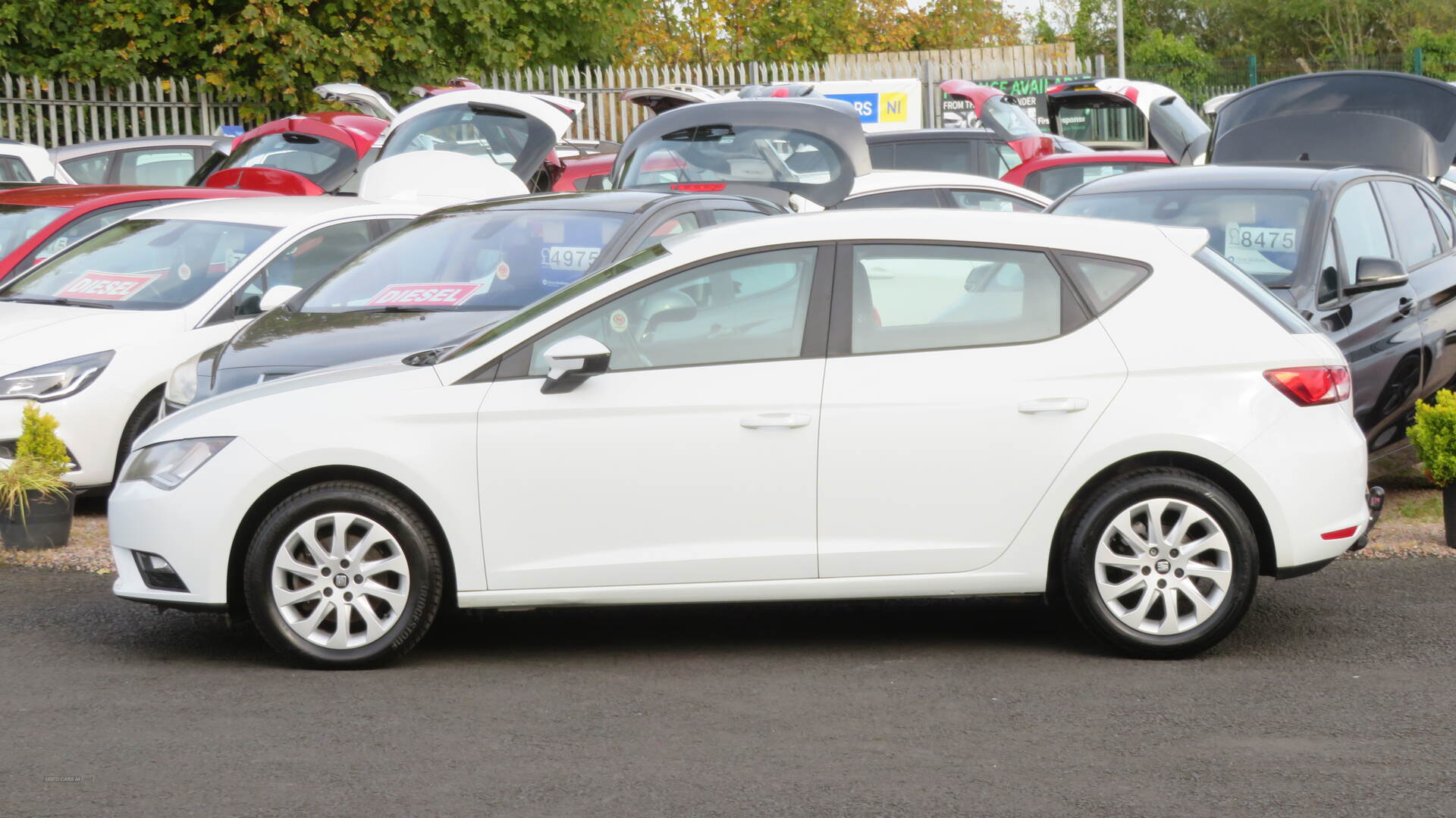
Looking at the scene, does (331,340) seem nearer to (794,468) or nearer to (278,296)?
(278,296)

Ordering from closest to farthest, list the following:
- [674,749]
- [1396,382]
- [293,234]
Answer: [674,749], [1396,382], [293,234]

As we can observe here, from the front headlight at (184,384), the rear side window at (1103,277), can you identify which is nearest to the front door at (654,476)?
the rear side window at (1103,277)

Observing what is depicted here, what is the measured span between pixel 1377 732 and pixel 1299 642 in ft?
3.62

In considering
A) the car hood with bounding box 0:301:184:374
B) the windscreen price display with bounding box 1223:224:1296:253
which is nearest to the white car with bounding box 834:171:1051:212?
the windscreen price display with bounding box 1223:224:1296:253

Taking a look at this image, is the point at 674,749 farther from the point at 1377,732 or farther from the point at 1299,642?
the point at 1299,642

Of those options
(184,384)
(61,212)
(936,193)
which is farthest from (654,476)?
(61,212)

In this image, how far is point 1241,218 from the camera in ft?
27.1

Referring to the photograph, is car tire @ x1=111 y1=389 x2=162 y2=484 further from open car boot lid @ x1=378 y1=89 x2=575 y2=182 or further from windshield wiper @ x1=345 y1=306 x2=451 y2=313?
open car boot lid @ x1=378 y1=89 x2=575 y2=182

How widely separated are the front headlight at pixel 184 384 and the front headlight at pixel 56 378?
54cm

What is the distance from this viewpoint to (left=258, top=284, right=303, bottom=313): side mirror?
8.41m

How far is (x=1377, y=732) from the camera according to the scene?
4.91 meters

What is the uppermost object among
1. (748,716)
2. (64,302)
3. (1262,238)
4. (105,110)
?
(105,110)

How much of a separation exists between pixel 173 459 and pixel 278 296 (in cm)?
282

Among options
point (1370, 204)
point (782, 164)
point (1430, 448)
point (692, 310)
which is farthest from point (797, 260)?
point (782, 164)
